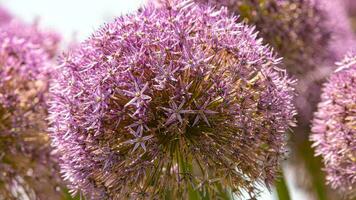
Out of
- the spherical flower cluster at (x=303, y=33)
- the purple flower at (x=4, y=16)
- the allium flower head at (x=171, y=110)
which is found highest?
the purple flower at (x=4, y=16)

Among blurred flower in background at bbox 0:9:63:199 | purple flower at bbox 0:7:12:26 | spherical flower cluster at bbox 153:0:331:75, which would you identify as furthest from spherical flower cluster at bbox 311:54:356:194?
purple flower at bbox 0:7:12:26

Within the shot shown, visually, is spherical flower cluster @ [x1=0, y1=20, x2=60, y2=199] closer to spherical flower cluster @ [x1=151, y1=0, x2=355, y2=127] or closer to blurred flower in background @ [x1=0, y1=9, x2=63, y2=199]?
blurred flower in background @ [x1=0, y1=9, x2=63, y2=199]

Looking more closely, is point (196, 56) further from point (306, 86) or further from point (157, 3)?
point (306, 86)

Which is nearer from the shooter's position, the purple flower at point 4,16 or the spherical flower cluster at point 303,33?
the spherical flower cluster at point 303,33

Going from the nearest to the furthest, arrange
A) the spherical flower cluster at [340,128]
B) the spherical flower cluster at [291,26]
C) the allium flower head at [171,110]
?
the allium flower head at [171,110]
the spherical flower cluster at [340,128]
the spherical flower cluster at [291,26]

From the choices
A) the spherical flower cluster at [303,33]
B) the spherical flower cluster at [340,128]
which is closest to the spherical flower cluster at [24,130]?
the spherical flower cluster at [303,33]

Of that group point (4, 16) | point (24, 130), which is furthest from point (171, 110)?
point (4, 16)

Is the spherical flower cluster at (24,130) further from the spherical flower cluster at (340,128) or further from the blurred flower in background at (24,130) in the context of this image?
the spherical flower cluster at (340,128)
